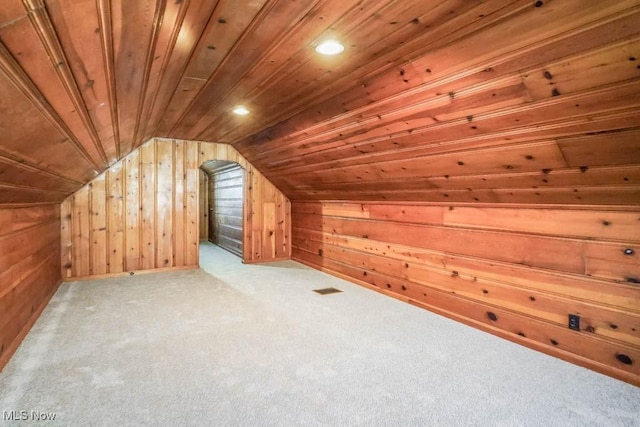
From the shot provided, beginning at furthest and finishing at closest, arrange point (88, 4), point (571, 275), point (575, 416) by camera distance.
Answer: point (571, 275), point (575, 416), point (88, 4)

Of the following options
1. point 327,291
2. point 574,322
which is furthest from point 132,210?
point 574,322

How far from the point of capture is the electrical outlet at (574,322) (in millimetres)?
2145

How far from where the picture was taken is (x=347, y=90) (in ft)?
7.59

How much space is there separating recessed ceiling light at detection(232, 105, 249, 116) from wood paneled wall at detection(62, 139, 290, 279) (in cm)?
207

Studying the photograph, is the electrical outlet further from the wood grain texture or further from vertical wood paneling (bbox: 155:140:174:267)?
vertical wood paneling (bbox: 155:140:174:267)

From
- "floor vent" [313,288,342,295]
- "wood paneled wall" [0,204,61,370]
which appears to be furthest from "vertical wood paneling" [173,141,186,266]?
"floor vent" [313,288,342,295]

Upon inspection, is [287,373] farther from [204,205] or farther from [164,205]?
[204,205]

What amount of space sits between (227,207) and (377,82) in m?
5.20

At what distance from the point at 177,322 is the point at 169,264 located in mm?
2220

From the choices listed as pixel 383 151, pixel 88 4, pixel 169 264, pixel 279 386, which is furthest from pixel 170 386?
pixel 169 264

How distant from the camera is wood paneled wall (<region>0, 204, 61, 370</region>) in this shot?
84.7 inches

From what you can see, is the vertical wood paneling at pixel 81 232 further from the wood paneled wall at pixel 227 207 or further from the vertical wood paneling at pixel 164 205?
the wood paneled wall at pixel 227 207

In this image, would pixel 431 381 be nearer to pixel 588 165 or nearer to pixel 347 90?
pixel 588 165

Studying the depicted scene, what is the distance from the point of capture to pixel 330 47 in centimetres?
172
